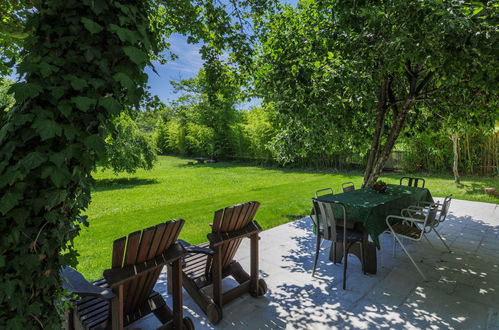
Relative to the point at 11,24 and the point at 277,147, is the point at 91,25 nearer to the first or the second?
the point at 11,24

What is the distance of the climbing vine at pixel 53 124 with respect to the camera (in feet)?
3.66

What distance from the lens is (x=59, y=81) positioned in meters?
1.16

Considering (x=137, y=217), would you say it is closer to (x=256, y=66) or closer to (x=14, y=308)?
(x=256, y=66)

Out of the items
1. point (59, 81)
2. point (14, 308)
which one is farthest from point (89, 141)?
point (14, 308)

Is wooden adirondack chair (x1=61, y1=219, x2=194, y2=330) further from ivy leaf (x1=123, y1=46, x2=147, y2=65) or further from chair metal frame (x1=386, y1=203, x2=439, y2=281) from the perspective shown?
chair metal frame (x1=386, y1=203, x2=439, y2=281)

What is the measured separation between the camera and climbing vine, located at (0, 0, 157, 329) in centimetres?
112

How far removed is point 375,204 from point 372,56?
180 cm

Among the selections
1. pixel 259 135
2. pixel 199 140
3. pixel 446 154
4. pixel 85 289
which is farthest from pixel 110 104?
pixel 199 140

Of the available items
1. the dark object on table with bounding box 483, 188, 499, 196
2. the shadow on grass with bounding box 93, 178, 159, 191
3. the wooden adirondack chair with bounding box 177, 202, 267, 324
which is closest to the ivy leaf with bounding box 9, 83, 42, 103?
the wooden adirondack chair with bounding box 177, 202, 267, 324

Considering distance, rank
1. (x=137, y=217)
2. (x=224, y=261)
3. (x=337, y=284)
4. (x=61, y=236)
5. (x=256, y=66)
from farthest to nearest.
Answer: (x=137, y=217)
(x=256, y=66)
(x=337, y=284)
(x=224, y=261)
(x=61, y=236)

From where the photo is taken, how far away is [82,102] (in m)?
1.14

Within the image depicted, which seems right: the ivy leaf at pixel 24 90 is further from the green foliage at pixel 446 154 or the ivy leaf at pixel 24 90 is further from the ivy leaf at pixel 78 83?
the green foliage at pixel 446 154

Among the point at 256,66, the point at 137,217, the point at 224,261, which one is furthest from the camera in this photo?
the point at 137,217

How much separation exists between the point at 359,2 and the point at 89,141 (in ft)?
11.6
